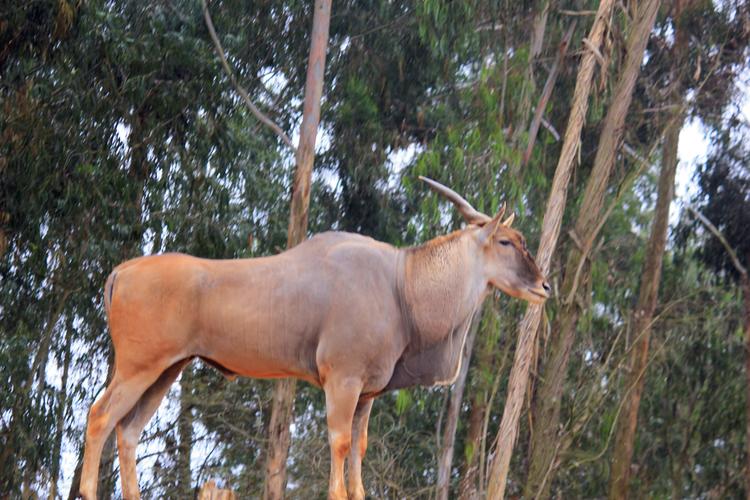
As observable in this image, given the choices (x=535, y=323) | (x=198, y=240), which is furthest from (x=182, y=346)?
(x=198, y=240)

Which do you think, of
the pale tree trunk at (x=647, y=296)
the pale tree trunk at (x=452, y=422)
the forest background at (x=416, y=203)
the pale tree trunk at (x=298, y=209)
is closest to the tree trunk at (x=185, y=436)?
the forest background at (x=416, y=203)

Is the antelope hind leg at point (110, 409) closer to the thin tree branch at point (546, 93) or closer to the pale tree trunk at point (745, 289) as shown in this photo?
the thin tree branch at point (546, 93)

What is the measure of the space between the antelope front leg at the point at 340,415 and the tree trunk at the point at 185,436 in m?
10.6

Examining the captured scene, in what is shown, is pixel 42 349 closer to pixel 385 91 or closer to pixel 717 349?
pixel 385 91

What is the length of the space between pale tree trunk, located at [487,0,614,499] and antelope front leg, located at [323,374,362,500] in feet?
22.5

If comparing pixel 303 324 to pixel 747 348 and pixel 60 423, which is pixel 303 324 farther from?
pixel 747 348

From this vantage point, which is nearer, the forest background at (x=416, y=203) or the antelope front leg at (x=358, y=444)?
the antelope front leg at (x=358, y=444)

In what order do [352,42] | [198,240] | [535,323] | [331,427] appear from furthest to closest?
1. [352,42]
2. [198,240]
3. [535,323]
4. [331,427]

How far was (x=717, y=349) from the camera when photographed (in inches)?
867

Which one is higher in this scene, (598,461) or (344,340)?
(598,461)

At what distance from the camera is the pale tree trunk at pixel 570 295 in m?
15.4

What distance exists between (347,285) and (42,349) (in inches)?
432

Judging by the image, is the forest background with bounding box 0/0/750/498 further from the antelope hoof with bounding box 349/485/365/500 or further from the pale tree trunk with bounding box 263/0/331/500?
the antelope hoof with bounding box 349/485/365/500

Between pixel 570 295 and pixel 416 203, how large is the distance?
478 cm
